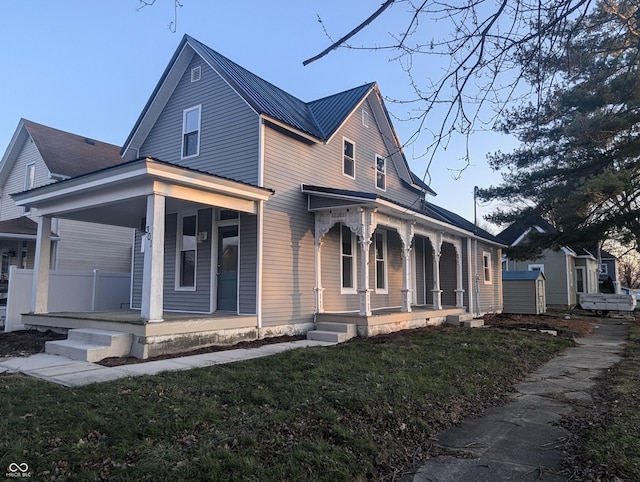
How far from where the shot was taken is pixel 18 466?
3.32 metres

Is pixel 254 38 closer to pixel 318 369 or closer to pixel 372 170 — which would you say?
pixel 318 369

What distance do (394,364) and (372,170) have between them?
28.0ft

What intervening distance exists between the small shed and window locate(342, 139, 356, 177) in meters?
12.2

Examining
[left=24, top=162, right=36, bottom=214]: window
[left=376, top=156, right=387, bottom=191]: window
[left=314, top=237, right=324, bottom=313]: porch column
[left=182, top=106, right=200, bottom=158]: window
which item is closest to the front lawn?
[left=314, top=237, right=324, bottom=313]: porch column

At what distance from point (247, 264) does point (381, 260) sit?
18.6ft

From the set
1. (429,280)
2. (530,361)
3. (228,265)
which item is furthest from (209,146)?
(429,280)

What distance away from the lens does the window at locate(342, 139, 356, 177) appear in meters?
13.6

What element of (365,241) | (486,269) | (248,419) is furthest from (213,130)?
(486,269)

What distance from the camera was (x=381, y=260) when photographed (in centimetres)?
1457

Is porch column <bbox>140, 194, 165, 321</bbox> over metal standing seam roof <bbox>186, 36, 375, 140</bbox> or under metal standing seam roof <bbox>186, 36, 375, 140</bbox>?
under

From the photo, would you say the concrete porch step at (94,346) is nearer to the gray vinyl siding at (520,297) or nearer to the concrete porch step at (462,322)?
the concrete porch step at (462,322)

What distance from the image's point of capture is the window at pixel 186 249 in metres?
11.5

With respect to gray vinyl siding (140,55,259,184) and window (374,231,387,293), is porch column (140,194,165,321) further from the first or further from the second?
window (374,231,387,293)

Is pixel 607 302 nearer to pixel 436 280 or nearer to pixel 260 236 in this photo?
pixel 436 280
